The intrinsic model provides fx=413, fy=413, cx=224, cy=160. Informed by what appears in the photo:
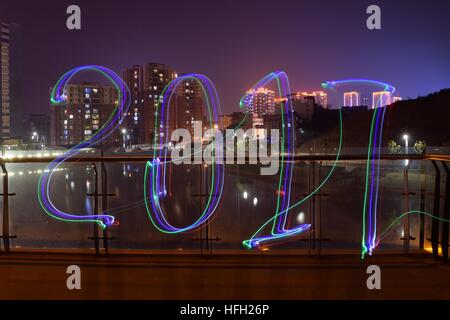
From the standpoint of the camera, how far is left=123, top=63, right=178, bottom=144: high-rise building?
26781 millimetres

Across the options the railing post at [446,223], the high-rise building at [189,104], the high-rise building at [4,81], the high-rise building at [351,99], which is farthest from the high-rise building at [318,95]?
the high-rise building at [4,81]

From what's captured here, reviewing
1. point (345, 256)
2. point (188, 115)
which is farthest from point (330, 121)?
point (345, 256)

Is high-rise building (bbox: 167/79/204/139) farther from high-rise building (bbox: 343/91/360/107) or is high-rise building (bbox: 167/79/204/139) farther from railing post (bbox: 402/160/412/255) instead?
railing post (bbox: 402/160/412/255)

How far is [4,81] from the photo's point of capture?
11219cm

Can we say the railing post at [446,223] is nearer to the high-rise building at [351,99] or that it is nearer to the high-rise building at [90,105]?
the high-rise building at [351,99]

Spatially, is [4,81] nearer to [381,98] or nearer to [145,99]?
[145,99]

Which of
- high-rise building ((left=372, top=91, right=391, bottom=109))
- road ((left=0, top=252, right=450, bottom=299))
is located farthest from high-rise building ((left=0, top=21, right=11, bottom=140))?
road ((left=0, top=252, right=450, bottom=299))

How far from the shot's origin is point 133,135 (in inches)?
1208

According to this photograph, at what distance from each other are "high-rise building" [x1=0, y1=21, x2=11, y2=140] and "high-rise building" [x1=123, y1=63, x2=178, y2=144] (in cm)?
9488

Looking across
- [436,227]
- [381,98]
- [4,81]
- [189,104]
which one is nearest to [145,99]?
[189,104]

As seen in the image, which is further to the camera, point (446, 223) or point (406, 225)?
point (406, 225)

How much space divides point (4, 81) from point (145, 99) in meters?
101
